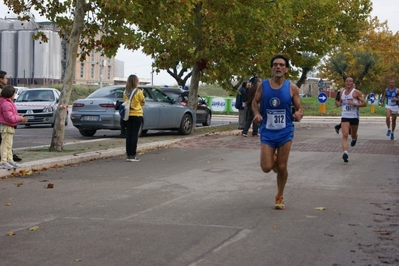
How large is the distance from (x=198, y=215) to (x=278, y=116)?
1.65 m

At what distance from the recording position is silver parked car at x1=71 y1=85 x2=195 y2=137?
20.9m

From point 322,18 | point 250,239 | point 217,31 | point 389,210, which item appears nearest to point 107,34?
point 217,31

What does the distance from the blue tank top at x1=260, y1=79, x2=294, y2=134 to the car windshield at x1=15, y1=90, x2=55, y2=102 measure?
2055 centimetres

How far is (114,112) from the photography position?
816 inches

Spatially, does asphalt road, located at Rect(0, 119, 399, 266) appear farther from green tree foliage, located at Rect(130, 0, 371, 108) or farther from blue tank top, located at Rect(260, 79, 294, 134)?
green tree foliage, located at Rect(130, 0, 371, 108)

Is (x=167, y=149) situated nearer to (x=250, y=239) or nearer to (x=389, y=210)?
(x=389, y=210)

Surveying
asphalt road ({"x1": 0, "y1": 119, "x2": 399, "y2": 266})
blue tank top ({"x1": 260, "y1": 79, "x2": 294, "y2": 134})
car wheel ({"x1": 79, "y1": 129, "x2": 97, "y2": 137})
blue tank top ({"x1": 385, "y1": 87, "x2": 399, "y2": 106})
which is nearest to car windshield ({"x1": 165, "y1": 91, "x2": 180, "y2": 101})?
car wheel ({"x1": 79, "y1": 129, "x2": 97, "y2": 137})

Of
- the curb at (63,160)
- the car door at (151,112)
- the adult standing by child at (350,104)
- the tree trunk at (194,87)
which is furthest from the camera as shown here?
the tree trunk at (194,87)

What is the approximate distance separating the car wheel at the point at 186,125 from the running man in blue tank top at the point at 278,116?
13.9m

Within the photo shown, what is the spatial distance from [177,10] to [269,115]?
24.6 ft

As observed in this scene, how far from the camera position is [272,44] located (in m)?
26.3

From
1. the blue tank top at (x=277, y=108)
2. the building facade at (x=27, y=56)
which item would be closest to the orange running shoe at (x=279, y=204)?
the blue tank top at (x=277, y=108)

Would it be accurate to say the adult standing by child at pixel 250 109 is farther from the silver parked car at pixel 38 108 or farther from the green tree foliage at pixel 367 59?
the green tree foliage at pixel 367 59

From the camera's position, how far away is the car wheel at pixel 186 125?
22875mm
